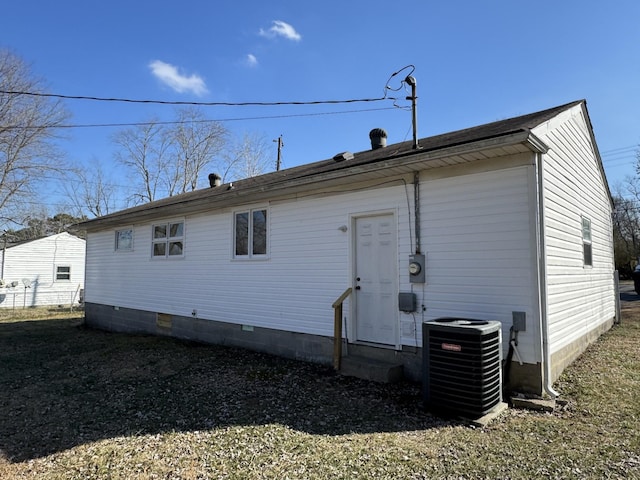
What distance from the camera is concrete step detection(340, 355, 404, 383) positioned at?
5.40 metres

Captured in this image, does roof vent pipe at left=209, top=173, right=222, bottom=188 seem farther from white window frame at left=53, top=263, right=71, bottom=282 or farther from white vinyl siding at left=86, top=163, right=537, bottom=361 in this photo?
white window frame at left=53, top=263, right=71, bottom=282

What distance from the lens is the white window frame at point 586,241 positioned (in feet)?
23.5

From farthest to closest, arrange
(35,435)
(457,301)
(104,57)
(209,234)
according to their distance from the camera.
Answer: (104,57), (209,234), (457,301), (35,435)

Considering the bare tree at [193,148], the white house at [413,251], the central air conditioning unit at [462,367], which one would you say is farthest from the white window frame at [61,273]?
the central air conditioning unit at [462,367]

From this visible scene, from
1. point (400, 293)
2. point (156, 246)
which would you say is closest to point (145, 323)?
point (156, 246)

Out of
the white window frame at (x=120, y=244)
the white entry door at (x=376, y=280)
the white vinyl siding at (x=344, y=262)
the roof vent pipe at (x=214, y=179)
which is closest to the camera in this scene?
the white vinyl siding at (x=344, y=262)

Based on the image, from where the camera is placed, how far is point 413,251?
18.5 ft

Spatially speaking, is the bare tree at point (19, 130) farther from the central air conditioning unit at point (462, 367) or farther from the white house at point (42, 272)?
the central air conditioning unit at point (462, 367)

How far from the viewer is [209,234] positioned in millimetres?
8906

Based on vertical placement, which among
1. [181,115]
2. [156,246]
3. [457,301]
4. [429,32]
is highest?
[181,115]

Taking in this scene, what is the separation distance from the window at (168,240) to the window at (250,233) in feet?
6.91

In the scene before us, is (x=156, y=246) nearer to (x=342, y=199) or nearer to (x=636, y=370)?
(x=342, y=199)

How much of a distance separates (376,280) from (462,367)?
88.4 inches

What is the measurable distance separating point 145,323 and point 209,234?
144 inches
